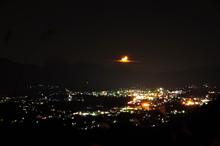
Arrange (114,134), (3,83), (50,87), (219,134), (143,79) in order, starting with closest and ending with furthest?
1. (219,134)
2. (114,134)
3. (3,83)
4. (50,87)
5. (143,79)

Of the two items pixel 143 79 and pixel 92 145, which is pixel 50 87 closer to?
pixel 92 145

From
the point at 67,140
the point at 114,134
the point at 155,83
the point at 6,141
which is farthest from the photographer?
the point at 155,83

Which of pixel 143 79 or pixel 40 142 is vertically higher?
pixel 143 79

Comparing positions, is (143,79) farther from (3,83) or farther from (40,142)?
(40,142)

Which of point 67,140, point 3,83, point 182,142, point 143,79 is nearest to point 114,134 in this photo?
point 67,140

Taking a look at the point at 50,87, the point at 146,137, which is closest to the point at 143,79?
the point at 50,87

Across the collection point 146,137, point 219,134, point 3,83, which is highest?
point 3,83

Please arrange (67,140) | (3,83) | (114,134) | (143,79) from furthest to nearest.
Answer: (143,79) → (3,83) → (114,134) → (67,140)

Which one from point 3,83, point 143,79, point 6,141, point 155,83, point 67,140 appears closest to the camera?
point 6,141

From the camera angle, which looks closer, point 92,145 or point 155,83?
point 92,145

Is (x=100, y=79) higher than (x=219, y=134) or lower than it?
higher
